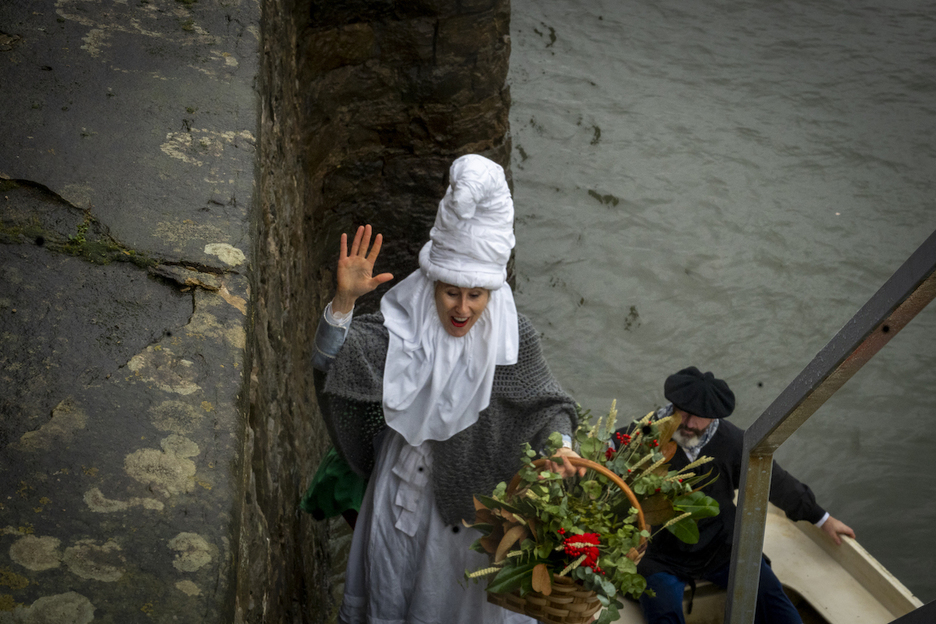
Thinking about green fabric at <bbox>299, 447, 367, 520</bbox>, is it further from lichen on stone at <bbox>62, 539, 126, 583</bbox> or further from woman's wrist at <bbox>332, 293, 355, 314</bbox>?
lichen on stone at <bbox>62, 539, 126, 583</bbox>

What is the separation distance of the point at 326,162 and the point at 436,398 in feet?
6.19

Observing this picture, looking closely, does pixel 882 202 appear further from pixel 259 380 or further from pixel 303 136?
pixel 259 380

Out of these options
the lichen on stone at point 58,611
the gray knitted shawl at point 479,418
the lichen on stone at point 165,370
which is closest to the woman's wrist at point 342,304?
the gray knitted shawl at point 479,418

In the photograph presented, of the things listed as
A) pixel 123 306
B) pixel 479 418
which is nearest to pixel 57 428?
pixel 123 306

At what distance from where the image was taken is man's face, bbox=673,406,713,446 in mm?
3516

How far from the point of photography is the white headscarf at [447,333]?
8.35ft

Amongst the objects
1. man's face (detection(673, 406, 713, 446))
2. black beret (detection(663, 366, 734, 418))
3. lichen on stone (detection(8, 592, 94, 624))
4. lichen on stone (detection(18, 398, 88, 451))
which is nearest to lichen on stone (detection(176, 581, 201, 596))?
lichen on stone (detection(8, 592, 94, 624))

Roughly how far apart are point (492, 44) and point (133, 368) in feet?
11.2

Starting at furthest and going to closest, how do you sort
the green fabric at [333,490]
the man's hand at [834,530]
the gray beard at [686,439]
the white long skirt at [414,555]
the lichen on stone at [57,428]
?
the man's hand at [834,530]
the gray beard at [686,439]
the green fabric at [333,490]
the white long skirt at [414,555]
the lichen on stone at [57,428]

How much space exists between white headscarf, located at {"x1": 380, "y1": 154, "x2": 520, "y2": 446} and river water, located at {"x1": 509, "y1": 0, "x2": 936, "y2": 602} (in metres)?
3.10

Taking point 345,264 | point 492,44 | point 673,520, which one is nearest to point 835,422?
point 492,44

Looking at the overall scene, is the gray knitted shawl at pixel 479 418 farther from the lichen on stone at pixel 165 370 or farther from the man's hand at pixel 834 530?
the man's hand at pixel 834 530

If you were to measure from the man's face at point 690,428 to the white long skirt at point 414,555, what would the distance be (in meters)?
1.17

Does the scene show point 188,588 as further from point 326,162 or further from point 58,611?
point 326,162
